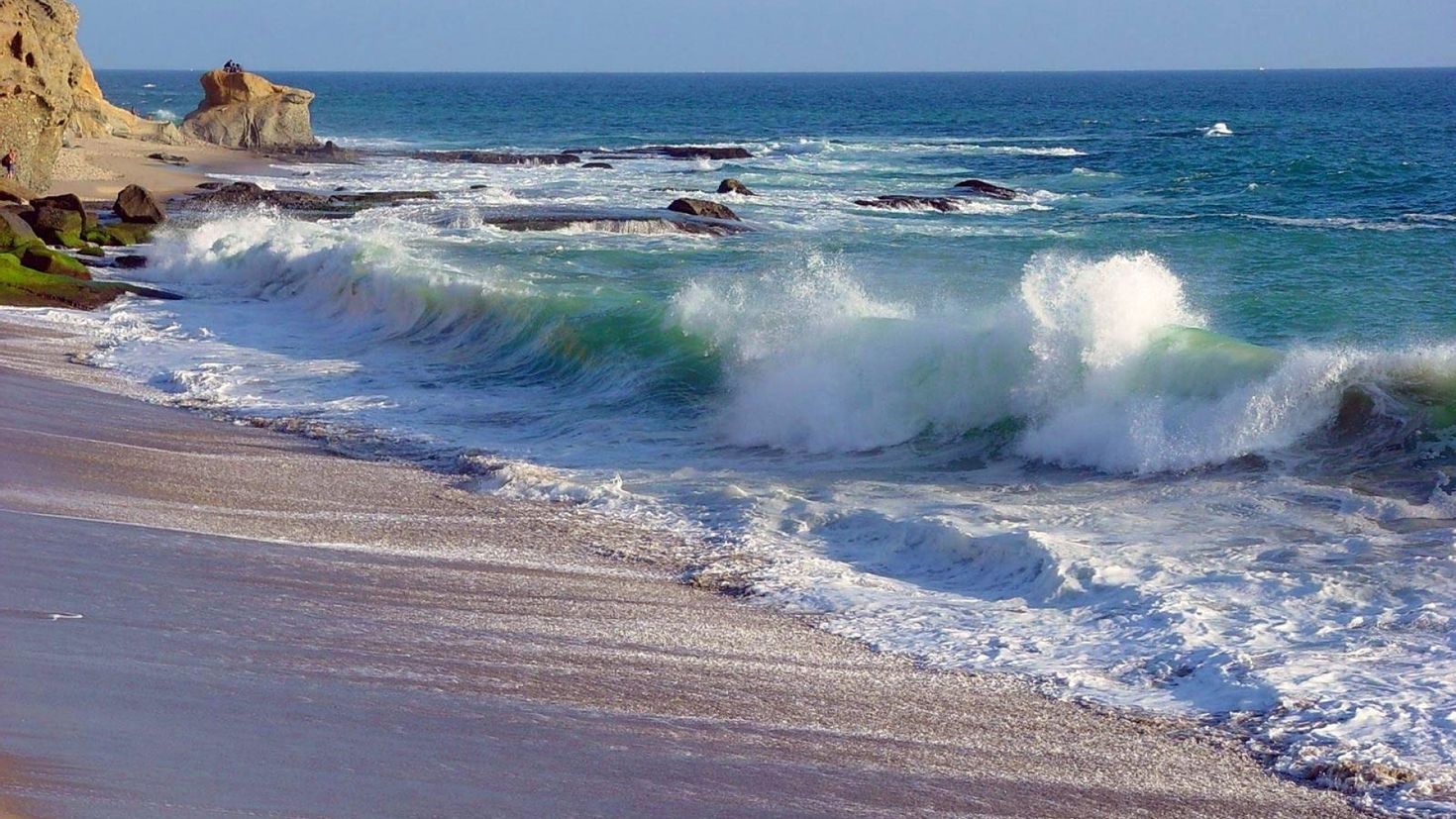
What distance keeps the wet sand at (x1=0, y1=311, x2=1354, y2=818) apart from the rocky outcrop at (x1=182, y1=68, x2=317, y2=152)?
49.9m

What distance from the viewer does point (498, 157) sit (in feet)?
178

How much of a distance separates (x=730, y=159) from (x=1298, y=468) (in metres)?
47.5

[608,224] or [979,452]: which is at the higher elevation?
→ [608,224]

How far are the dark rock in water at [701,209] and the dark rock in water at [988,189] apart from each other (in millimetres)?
11149

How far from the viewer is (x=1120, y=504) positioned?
10.2 metres

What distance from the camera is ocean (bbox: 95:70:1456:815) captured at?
7.32 metres

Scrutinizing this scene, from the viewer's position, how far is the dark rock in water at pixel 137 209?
28328mm

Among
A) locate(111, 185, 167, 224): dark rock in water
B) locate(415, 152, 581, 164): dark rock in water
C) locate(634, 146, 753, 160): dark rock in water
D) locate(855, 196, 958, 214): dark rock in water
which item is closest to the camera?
locate(111, 185, 167, 224): dark rock in water

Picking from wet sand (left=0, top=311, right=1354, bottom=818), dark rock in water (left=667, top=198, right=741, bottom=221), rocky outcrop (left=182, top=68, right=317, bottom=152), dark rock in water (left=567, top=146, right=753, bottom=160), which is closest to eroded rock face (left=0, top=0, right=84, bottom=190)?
dark rock in water (left=667, top=198, right=741, bottom=221)

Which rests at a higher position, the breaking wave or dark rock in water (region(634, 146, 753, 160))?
dark rock in water (region(634, 146, 753, 160))

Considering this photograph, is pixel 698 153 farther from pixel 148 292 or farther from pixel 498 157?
pixel 148 292

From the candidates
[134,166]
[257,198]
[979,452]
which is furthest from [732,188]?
[979,452]

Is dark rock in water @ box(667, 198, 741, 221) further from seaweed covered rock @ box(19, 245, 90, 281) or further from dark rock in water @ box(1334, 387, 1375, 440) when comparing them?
dark rock in water @ box(1334, 387, 1375, 440)

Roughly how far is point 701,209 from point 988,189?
12535 mm
